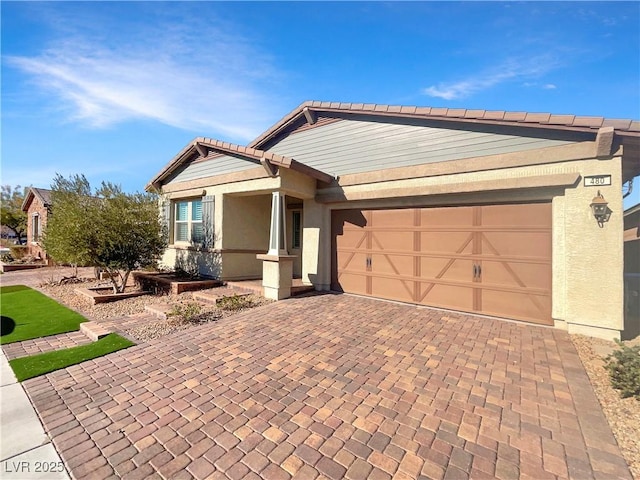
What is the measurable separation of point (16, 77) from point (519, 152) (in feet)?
35.7

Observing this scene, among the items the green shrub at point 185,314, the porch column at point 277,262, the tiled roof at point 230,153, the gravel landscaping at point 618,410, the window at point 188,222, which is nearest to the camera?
the gravel landscaping at point 618,410

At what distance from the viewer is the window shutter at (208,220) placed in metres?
9.85

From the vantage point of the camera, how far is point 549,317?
6199mm

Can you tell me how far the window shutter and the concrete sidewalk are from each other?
665 centimetres

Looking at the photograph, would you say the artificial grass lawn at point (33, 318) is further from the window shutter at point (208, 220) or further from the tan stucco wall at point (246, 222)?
the tan stucco wall at point (246, 222)

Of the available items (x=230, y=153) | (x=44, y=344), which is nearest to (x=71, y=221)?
(x=44, y=344)

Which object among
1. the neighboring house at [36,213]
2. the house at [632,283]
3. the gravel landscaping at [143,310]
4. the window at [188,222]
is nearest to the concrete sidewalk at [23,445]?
the gravel landscaping at [143,310]

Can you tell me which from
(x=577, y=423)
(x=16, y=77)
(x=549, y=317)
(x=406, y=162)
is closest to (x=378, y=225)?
(x=406, y=162)

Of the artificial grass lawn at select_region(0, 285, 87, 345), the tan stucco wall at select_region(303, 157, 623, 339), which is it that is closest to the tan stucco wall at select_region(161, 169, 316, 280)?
the artificial grass lawn at select_region(0, 285, 87, 345)

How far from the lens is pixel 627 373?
3.63 metres

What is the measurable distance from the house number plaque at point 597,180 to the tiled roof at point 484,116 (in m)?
0.81

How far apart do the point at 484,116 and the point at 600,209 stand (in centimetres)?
294

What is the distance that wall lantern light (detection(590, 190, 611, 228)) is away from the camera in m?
5.42

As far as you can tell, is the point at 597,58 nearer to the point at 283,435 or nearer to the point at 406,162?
the point at 406,162
